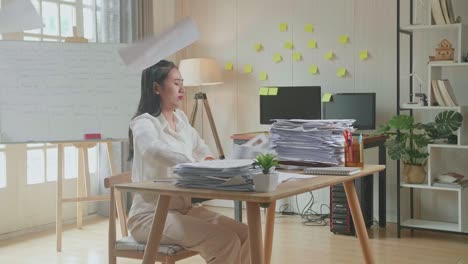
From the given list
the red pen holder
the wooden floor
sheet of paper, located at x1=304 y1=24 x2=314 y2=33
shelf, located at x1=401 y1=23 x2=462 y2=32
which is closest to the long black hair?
the red pen holder

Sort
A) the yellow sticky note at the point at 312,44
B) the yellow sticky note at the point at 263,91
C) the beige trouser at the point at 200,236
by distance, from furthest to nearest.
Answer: the yellow sticky note at the point at 312,44, the yellow sticky note at the point at 263,91, the beige trouser at the point at 200,236

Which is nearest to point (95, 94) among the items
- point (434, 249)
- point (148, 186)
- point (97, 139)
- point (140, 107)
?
point (97, 139)

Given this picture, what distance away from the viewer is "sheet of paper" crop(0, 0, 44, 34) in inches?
111

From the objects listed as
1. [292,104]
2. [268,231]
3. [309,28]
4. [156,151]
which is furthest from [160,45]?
[309,28]

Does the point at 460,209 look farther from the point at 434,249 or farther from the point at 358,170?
the point at 358,170

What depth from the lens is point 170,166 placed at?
2441 mm

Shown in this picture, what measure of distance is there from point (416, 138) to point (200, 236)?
2.63 metres

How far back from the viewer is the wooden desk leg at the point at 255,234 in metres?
1.98

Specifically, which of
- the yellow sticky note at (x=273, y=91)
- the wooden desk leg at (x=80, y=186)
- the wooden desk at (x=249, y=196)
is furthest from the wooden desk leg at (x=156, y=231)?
the yellow sticky note at (x=273, y=91)

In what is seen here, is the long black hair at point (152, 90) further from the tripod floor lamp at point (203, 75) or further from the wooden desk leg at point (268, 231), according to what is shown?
the tripod floor lamp at point (203, 75)

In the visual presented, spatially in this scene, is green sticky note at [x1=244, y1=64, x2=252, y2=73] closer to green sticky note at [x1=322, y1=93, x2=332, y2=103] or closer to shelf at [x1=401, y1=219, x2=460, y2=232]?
green sticky note at [x1=322, y1=93, x2=332, y2=103]

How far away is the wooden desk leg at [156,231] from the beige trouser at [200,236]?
0.54ft

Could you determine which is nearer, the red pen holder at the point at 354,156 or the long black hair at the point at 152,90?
the red pen holder at the point at 354,156

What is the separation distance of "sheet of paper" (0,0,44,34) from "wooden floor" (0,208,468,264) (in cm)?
173
